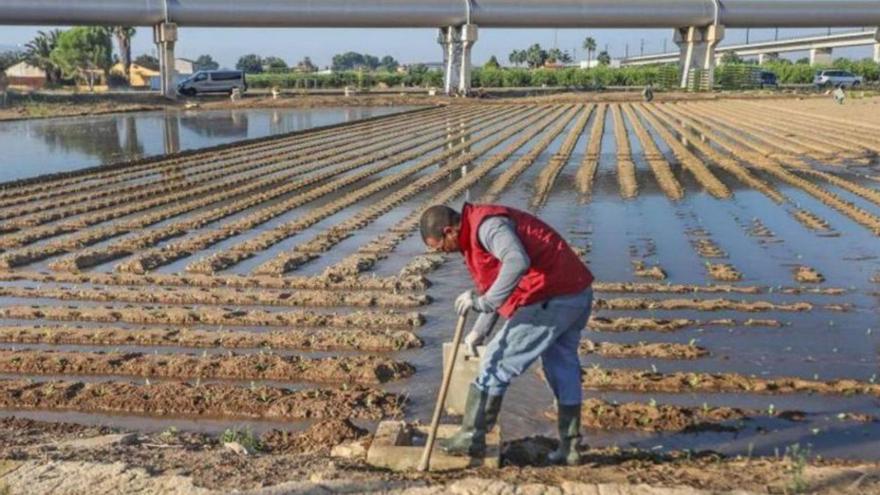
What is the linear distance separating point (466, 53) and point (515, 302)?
42881 mm

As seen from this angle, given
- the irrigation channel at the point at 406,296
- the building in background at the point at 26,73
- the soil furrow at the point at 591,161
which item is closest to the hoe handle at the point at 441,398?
the irrigation channel at the point at 406,296

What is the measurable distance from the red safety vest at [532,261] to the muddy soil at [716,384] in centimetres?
175

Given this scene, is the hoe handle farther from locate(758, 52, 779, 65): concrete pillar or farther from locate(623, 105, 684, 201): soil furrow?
locate(758, 52, 779, 65): concrete pillar

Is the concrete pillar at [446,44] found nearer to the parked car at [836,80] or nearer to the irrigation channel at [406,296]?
the parked car at [836,80]

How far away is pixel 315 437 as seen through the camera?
4629mm

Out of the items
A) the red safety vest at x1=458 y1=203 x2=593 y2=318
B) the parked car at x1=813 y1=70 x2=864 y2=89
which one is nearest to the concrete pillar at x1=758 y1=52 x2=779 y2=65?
the parked car at x1=813 y1=70 x2=864 y2=89

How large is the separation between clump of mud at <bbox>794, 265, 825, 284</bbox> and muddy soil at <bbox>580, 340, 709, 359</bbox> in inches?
96.2

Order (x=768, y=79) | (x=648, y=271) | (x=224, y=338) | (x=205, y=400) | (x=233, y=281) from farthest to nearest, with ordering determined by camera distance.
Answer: (x=768, y=79), (x=648, y=271), (x=233, y=281), (x=224, y=338), (x=205, y=400)

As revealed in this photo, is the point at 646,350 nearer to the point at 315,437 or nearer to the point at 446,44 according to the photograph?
the point at 315,437

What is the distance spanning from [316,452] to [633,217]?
7.84 meters

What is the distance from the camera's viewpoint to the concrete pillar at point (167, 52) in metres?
41.0

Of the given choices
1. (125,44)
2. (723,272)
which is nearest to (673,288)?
(723,272)

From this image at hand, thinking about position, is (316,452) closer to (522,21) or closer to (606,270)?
(606,270)

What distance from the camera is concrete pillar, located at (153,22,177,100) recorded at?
41.0 m
